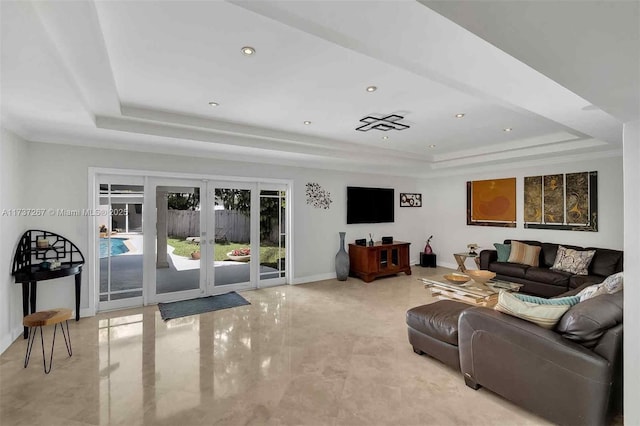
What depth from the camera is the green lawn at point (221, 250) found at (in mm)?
4738

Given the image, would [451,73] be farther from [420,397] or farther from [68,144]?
[68,144]

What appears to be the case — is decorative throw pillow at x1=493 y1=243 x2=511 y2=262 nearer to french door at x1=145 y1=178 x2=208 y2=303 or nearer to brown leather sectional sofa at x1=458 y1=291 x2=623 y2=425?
brown leather sectional sofa at x1=458 y1=291 x2=623 y2=425

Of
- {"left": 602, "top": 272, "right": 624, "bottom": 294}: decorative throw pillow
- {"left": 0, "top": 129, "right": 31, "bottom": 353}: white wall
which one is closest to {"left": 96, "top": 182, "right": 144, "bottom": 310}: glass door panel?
{"left": 0, "top": 129, "right": 31, "bottom": 353}: white wall

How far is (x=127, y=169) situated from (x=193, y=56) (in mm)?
2703

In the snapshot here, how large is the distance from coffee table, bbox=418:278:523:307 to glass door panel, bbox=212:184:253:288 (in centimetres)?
303

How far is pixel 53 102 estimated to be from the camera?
2.62m

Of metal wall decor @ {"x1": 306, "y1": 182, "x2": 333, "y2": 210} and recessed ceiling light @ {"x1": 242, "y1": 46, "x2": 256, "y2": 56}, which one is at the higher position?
recessed ceiling light @ {"x1": 242, "y1": 46, "x2": 256, "y2": 56}

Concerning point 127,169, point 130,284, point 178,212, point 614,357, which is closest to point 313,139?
point 178,212

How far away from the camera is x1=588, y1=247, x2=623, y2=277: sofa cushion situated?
4.38m

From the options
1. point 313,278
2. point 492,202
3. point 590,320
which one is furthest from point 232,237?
point 492,202

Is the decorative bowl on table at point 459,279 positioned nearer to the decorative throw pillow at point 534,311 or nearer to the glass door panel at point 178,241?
the decorative throw pillow at point 534,311

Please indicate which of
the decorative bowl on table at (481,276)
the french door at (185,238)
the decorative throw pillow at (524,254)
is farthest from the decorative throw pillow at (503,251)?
the french door at (185,238)

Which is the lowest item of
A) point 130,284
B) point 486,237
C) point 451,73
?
point 130,284

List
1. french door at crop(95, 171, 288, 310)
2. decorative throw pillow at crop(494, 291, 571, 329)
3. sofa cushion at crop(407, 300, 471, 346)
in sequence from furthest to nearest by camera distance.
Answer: french door at crop(95, 171, 288, 310) → sofa cushion at crop(407, 300, 471, 346) → decorative throw pillow at crop(494, 291, 571, 329)
